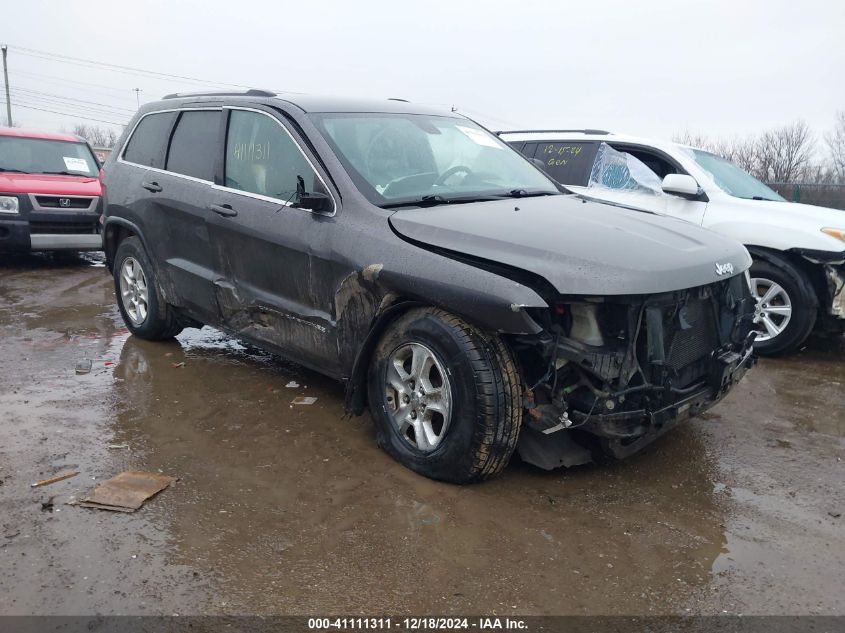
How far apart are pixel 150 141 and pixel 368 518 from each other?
3.86m

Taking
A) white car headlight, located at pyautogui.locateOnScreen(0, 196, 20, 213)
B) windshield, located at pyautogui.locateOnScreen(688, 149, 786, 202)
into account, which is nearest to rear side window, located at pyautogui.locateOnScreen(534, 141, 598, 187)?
windshield, located at pyautogui.locateOnScreen(688, 149, 786, 202)

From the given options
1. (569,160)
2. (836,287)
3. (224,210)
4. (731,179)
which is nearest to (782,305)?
(836,287)

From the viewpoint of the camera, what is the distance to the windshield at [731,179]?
6.75 metres

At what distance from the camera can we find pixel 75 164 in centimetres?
1072

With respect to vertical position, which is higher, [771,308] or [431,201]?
[431,201]

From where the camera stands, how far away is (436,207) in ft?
12.7

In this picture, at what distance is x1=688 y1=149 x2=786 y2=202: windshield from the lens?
6749 millimetres

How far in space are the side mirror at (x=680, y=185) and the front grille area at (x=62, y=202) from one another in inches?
308

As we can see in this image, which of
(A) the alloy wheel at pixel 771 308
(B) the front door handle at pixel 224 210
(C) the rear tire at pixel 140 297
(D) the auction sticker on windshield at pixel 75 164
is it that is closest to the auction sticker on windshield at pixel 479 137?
(B) the front door handle at pixel 224 210

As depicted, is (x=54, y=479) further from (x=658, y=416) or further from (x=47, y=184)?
(x=47, y=184)

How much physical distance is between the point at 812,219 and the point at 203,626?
19.0ft

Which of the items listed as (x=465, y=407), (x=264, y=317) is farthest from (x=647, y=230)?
(x=264, y=317)

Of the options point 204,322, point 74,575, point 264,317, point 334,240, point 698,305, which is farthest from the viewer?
point 204,322

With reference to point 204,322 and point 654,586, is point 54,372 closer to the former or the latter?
point 204,322
